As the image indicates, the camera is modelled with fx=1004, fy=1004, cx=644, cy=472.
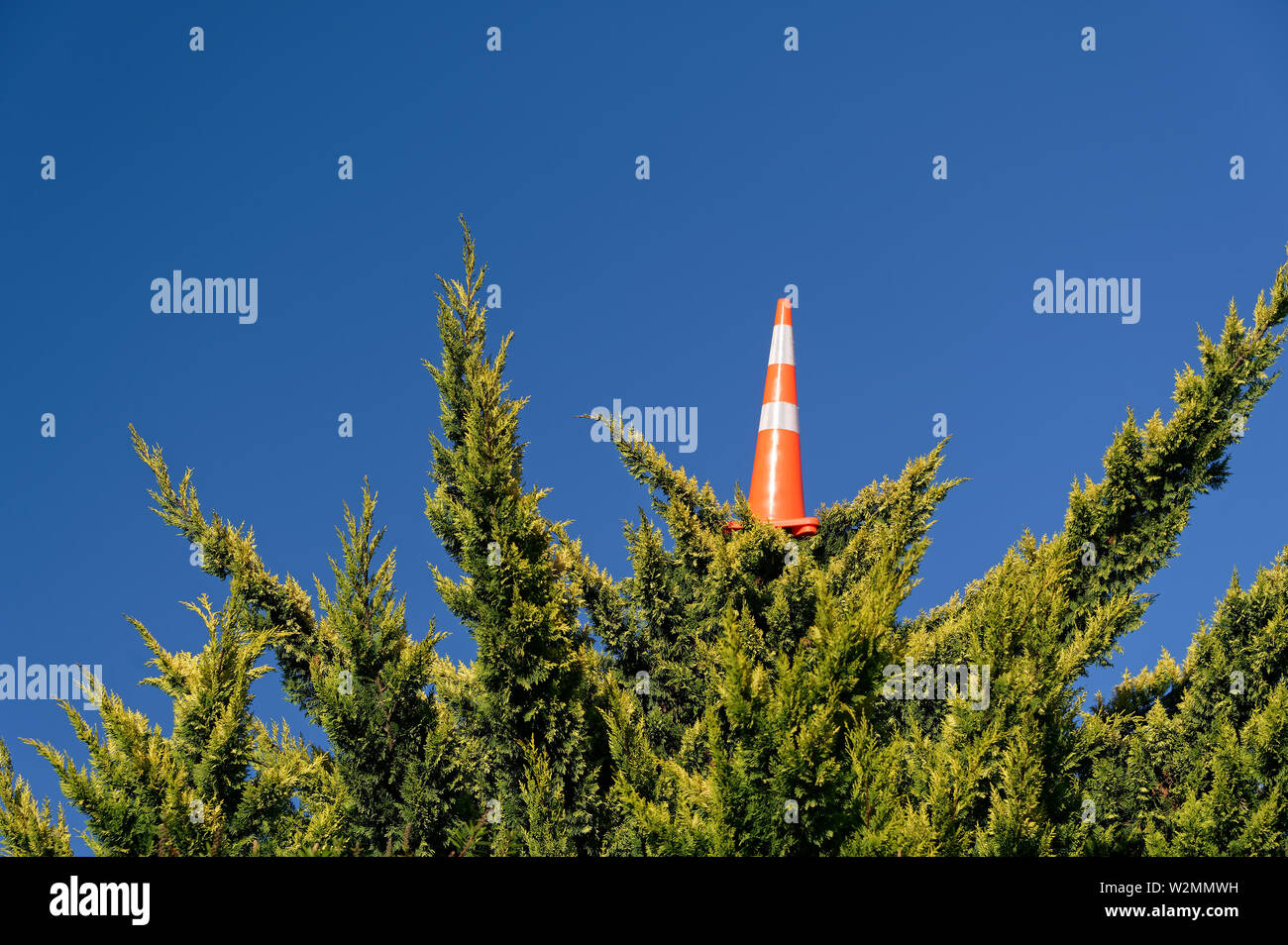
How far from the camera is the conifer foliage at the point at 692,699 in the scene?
286 inches

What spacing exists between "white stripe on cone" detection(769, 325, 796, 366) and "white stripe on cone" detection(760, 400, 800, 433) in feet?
2.52

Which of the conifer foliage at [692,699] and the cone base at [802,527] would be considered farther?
the cone base at [802,527]

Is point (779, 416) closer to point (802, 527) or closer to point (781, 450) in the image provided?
point (781, 450)

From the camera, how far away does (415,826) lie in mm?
8953

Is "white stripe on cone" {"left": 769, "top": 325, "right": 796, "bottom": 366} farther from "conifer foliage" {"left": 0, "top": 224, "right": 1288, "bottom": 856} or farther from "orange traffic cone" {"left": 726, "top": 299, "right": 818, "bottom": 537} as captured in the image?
"conifer foliage" {"left": 0, "top": 224, "right": 1288, "bottom": 856}

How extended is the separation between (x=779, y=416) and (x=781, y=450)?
59cm

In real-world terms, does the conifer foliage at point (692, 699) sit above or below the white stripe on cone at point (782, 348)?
below

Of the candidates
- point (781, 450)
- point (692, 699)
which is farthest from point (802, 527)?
point (692, 699)

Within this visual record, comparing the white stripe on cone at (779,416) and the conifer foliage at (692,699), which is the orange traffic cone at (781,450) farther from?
the conifer foliage at (692,699)

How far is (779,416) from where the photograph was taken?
15.7m

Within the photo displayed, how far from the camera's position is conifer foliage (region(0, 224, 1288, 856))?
7254 millimetres

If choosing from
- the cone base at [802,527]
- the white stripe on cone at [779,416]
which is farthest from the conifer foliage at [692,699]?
the white stripe on cone at [779,416]
